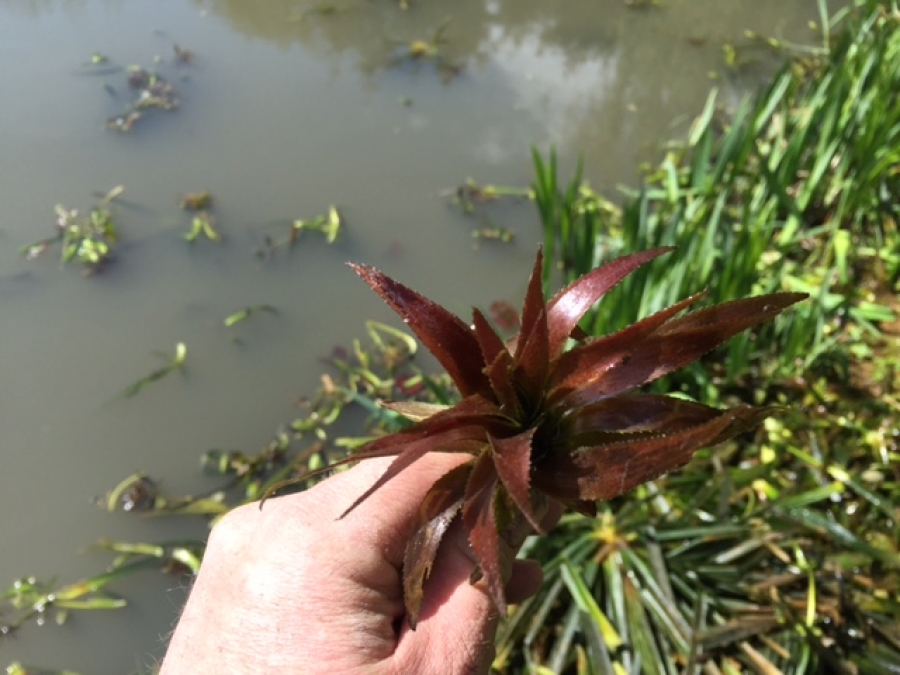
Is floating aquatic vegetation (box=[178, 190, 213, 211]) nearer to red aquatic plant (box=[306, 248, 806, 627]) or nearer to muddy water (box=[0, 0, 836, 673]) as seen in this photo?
muddy water (box=[0, 0, 836, 673])

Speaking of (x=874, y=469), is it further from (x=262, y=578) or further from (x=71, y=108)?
(x=71, y=108)

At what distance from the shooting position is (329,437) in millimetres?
3100

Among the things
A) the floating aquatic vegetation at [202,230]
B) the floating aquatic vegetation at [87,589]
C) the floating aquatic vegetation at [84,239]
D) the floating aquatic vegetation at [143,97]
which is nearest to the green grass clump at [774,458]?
the floating aquatic vegetation at [87,589]

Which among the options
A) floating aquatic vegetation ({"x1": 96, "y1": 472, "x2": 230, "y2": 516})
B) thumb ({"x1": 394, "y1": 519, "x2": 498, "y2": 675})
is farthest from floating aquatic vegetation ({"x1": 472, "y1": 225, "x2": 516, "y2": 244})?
thumb ({"x1": 394, "y1": 519, "x2": 498, "y2": 675})

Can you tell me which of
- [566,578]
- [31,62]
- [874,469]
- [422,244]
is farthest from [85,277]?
[874,469]

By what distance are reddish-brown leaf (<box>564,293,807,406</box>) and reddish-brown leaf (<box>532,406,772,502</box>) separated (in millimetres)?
88

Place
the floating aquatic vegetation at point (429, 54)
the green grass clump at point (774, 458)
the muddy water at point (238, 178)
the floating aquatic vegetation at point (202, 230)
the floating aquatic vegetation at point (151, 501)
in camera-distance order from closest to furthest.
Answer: the green grass clump at point (774, 458) → the floating aquatic vegetation at point (151, 501) → the muddy water at point (238, 178) → the floating aquatic vegetation at point (202, 230) → the floating aquatic vegetation at point (429, 54)

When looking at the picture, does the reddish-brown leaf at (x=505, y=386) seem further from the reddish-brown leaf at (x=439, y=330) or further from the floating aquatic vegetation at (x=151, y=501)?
the floating aquatic vegetation at (x=151, y=501)

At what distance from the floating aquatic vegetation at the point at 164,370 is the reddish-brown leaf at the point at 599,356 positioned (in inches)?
102

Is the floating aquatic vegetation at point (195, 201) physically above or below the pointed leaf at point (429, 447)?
below

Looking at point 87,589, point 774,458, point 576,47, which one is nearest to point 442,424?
point 774,458

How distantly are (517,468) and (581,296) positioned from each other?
31cm

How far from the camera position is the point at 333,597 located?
117 cm

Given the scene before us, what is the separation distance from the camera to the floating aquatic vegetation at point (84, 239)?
11.5 ft
